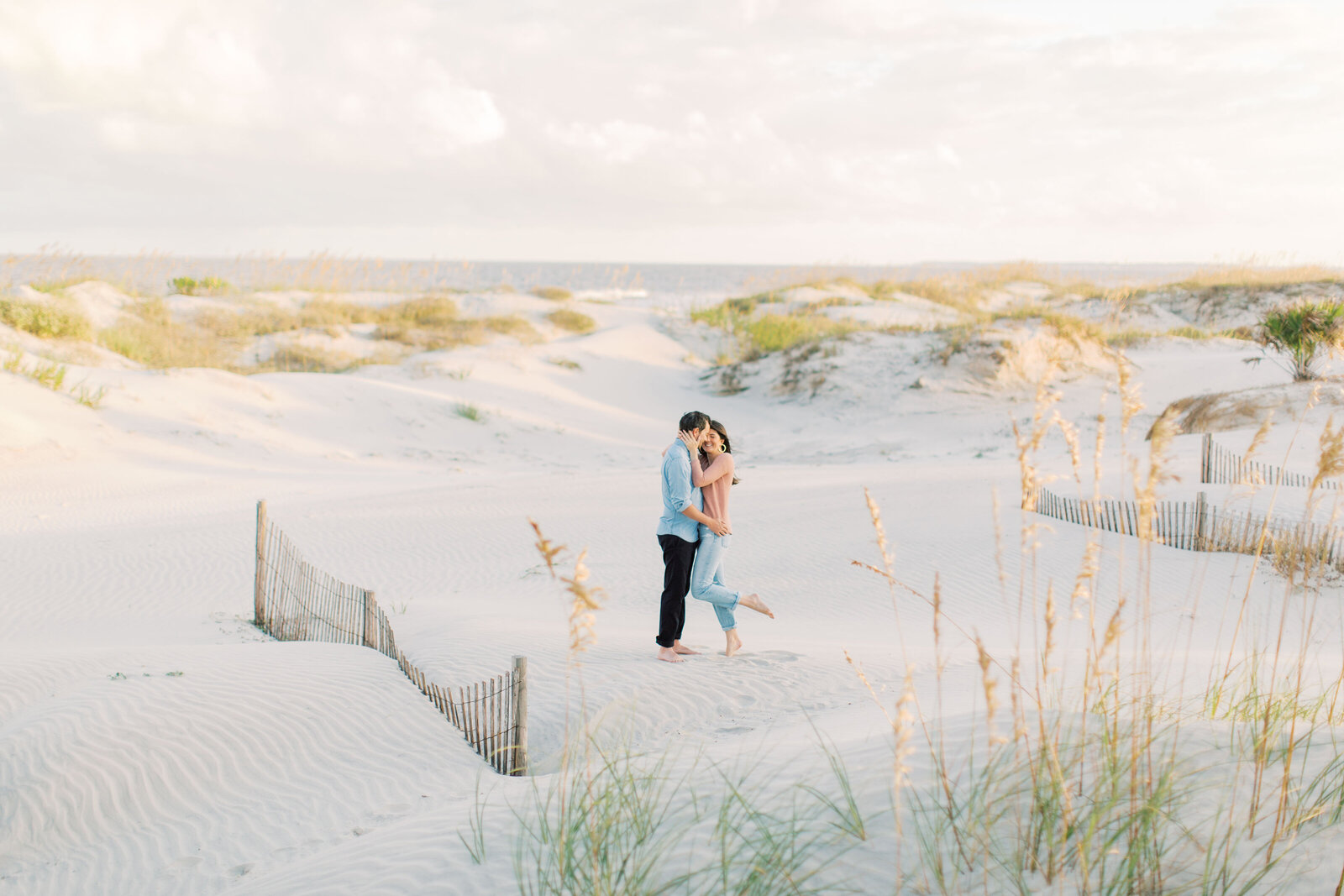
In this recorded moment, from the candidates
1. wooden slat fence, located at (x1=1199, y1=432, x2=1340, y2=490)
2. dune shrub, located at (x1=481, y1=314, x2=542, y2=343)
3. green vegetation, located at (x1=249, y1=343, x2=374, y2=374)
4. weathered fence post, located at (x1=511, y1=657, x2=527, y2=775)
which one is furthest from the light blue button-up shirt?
A: dune shrub, located at (x1=481, y1=314, x2=542, y2=343)

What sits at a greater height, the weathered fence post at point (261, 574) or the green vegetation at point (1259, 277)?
the green vegetation at point (1259, 277)

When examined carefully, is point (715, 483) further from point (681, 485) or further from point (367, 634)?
point (367, 634)

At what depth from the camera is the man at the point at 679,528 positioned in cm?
583

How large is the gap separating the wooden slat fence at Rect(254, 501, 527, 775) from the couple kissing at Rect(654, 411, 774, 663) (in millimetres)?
1229

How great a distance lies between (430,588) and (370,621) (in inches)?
134

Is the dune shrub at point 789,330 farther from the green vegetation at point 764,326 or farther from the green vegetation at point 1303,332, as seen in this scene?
the green vegetation at point 1303,332

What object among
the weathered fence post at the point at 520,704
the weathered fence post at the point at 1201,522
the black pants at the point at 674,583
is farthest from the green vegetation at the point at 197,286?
the weathered fence post at the point at 520,704

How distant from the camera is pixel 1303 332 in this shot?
1602 centimetres

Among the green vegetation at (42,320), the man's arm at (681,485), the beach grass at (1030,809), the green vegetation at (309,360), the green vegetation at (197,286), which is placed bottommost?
the beach grass at (1030,809)

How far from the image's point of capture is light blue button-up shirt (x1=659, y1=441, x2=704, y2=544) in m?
5.82

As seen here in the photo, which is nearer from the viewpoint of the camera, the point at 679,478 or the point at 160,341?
the point at 679,478

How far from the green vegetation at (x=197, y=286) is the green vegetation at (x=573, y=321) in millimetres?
11188

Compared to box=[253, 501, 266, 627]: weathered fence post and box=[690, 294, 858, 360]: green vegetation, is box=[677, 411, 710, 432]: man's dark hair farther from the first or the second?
box=[690, 294, 858, 360]: green vegetation

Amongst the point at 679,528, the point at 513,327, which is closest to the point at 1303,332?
the point at 679,528
